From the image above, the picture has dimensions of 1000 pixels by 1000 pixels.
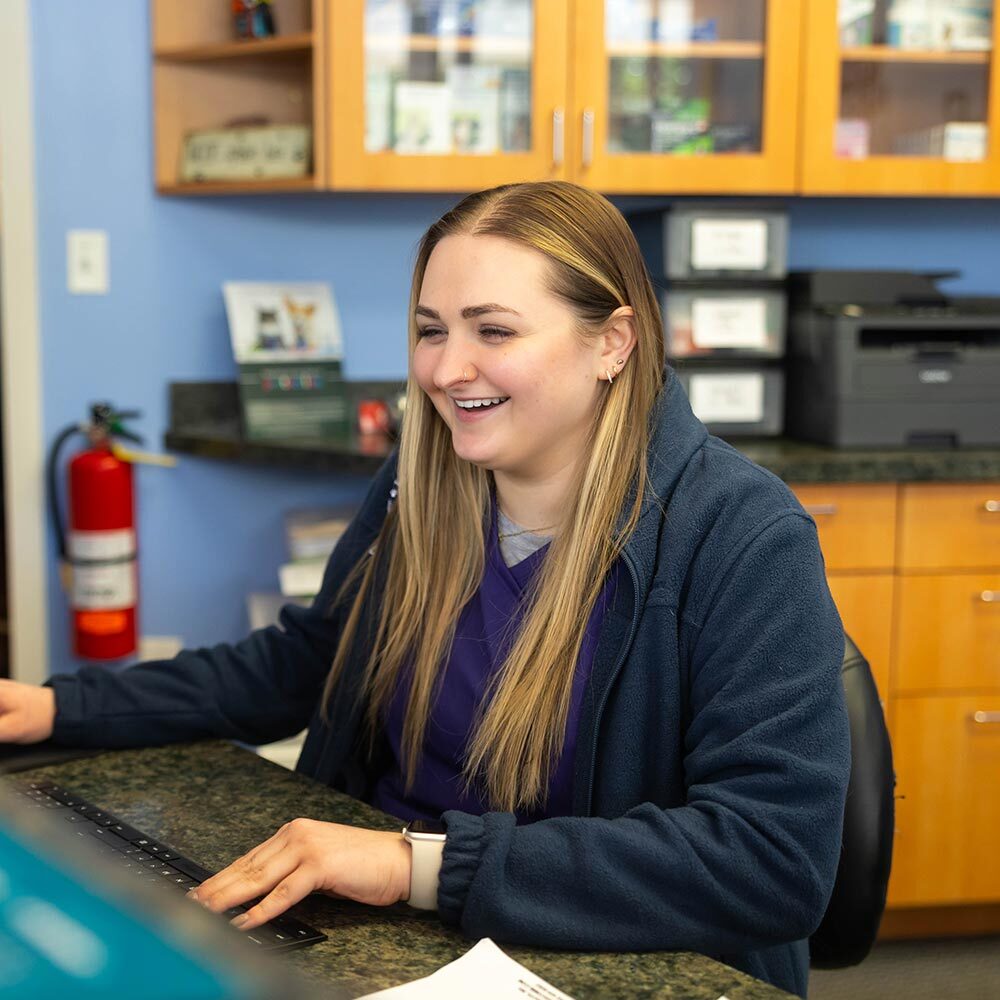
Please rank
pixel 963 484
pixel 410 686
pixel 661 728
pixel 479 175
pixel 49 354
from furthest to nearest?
pixel 49 354 → pixel 479 175 → pixel 963 484 → pixel 410 686 → pixel 661 728

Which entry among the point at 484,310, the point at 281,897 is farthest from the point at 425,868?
the point at 484,310

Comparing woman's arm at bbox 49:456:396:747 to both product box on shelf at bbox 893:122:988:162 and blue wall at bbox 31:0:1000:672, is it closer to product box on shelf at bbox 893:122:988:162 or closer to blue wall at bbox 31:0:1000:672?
blue wall at bbox 31:0:1000:672

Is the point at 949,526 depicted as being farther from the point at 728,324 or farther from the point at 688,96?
the point at 688,96

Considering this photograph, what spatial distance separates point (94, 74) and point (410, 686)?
78.6 inches

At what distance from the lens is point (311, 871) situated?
0.95 m

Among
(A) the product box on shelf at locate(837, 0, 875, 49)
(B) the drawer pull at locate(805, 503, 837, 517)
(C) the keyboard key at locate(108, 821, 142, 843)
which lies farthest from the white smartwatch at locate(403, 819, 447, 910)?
(A) the product box on shelf at locate(837, 0, 875, 49)

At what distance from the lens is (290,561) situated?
9.96 ft

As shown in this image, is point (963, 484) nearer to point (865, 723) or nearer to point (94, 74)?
point (865, 723)

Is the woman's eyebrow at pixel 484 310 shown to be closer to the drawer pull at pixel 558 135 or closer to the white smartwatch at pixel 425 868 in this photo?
the white smartwatch at pixel 425 868

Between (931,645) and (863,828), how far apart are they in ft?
4.45

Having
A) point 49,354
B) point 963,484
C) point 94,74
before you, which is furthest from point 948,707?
point 94,74

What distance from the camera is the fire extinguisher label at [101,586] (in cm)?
283

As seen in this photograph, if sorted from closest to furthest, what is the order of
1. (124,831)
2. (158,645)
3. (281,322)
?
(124,831) → (281,322) → (158,645)

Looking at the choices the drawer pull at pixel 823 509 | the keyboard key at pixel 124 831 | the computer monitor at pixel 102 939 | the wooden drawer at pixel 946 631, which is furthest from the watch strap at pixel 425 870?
the wooden drawer at pixel 946 631
